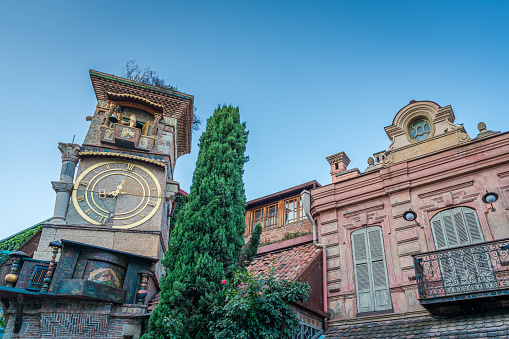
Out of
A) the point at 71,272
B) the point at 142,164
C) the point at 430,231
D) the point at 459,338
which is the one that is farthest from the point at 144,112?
the point at 459,338

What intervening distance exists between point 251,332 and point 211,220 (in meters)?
2.69

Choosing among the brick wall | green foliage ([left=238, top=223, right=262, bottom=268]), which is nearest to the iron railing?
green foliage ([left=238, top=223, right=262, bottom=268])

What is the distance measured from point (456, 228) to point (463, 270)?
135 centimetres

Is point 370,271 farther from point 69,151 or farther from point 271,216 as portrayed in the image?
point 69,151

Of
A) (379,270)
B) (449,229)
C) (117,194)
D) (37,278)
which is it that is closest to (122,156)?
(117,194)

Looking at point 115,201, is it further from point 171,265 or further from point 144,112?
point 171,265

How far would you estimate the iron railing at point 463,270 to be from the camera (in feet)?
28.3

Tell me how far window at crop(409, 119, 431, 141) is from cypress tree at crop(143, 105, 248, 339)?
5.17 m

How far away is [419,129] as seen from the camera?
490 inches

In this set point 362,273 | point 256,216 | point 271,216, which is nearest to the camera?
point 362,273

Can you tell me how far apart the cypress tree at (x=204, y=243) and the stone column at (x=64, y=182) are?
5.10 m

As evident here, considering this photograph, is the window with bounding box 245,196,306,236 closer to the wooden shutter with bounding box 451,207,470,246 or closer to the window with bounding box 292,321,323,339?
the window with bounding box 292,321,323,339

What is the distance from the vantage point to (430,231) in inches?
411

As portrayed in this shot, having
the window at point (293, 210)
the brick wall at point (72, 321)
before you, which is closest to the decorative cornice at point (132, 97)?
the window at point (293, 210)
